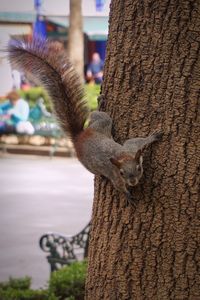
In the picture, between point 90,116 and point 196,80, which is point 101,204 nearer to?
point 90,116

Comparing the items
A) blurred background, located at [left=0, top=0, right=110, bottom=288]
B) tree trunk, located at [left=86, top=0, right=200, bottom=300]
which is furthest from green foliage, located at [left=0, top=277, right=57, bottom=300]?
tree trunk, located at [left=86, top=0, right=200, bottom=300]

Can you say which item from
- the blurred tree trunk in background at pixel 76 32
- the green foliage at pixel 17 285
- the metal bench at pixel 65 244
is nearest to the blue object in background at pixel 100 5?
the blurred tree trunk in background at pixel 76 32

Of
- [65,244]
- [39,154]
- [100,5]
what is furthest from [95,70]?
[65,244]

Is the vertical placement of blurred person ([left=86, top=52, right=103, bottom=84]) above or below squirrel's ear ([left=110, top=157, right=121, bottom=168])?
below

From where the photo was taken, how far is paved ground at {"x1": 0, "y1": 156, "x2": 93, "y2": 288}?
25.2ft

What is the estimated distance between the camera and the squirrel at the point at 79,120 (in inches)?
112

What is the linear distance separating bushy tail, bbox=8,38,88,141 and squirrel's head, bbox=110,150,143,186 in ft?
1.54

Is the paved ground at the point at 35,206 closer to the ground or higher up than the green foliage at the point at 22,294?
closer to the ground

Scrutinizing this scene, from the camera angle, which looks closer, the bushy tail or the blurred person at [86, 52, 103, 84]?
the bushy tail

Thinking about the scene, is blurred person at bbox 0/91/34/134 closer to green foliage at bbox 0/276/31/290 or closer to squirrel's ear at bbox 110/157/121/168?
green foliage at bbox 0/276/31/290

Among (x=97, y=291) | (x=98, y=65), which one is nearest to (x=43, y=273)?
(x=97, y=291)

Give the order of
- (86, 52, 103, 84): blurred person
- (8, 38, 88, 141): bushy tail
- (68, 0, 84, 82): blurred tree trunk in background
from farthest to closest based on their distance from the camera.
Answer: (86, 52, 103, 84): blurred person < (68, 0, 84, 82): blurred tree trunk in background < (8, 38, 88, 141): bushy tail

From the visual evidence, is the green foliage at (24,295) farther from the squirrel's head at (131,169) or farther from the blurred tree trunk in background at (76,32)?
the blurred tree trunk in background at (76,32)

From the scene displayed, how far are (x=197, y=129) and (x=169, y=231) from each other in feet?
1.37
